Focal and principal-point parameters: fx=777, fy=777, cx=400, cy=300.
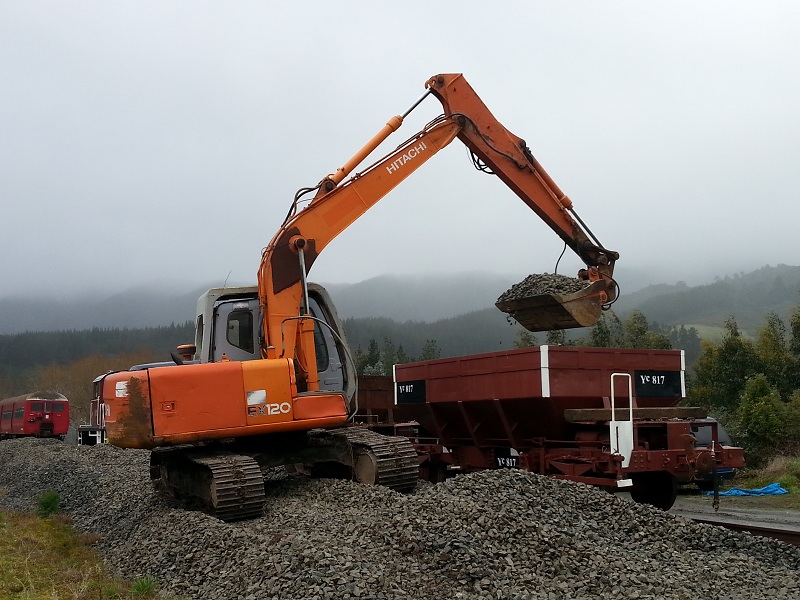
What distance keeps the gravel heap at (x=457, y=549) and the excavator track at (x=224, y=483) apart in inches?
8.7

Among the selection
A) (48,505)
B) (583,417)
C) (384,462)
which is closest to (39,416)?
(48,505)

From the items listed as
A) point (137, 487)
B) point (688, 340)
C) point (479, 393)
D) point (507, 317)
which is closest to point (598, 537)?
point (479, 393)

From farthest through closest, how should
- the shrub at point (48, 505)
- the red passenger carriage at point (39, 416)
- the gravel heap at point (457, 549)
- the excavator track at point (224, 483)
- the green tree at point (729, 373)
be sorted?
the red passenger carriage at point (39, 416)
the green tree at point (729, 373)
the shrub at point (48, 505)
the excavator track at point (224, 483)
the gravel heap at point (457, 549)

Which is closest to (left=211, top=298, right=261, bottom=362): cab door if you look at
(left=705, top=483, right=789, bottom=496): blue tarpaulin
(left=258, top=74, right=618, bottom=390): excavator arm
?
(left=258, top=74, right=618, bottom=390): excavator arm

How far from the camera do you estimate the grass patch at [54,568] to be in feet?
24.2

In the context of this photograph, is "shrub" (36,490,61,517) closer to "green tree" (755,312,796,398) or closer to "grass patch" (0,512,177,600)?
"grass patch" (0,512,177,600)

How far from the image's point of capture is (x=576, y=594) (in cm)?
618

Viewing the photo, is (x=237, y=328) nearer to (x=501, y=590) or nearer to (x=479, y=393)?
(x=479, y=393)

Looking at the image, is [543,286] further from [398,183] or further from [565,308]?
[398,183]

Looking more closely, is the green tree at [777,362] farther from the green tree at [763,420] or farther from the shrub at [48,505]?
the shrub at [48,505]

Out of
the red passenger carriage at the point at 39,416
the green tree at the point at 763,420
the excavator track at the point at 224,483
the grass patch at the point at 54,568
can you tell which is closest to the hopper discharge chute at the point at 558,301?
the excavator track at the point at 224,483

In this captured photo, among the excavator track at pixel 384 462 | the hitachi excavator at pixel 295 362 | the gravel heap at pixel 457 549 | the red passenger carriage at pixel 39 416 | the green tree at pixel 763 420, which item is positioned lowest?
the red passenger carriage at pixel 39 416

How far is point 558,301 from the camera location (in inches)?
447

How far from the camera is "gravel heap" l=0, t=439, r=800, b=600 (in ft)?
20.5
